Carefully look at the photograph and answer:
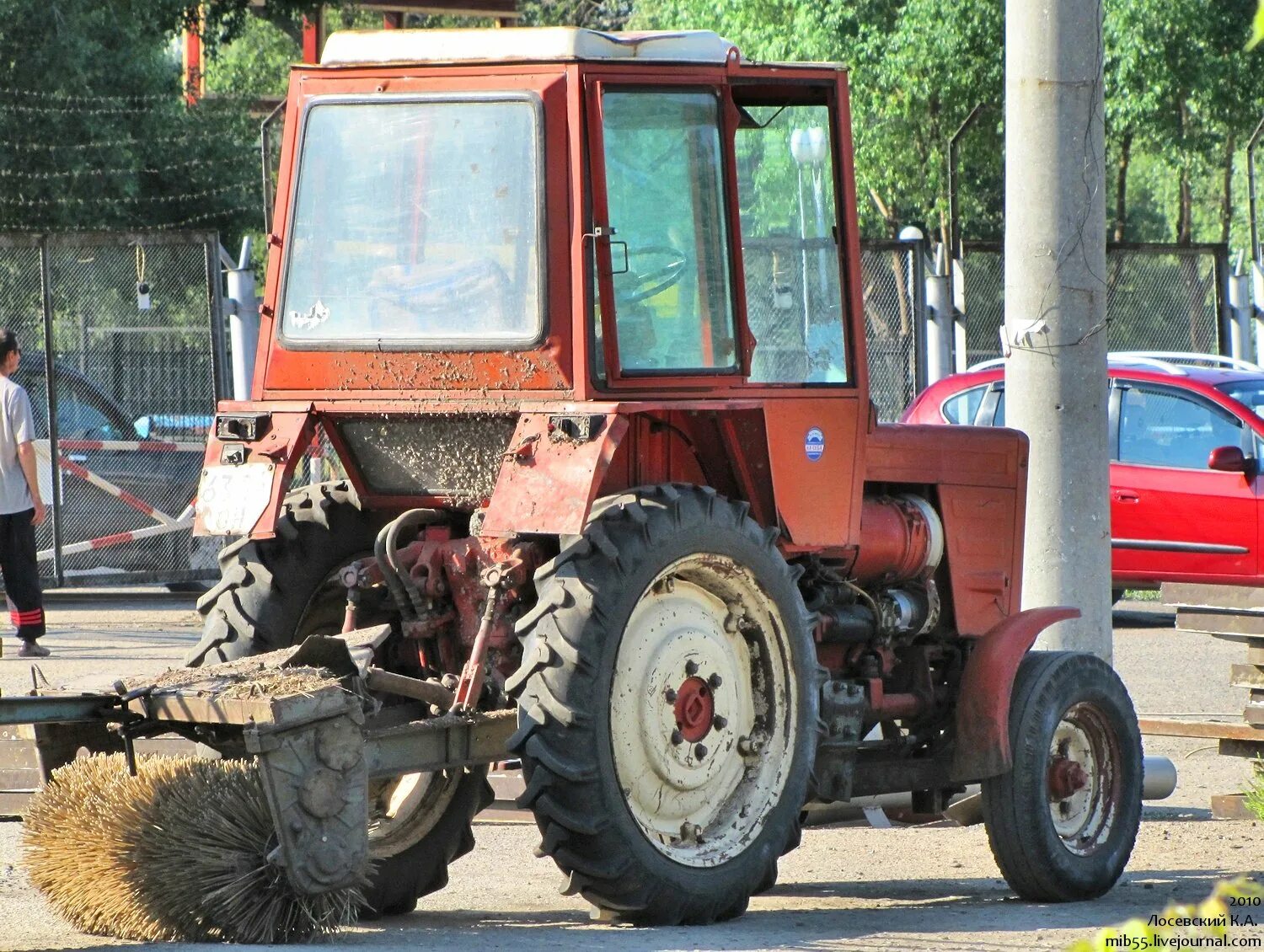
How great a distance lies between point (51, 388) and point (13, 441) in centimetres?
346

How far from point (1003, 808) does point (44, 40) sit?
20371mm

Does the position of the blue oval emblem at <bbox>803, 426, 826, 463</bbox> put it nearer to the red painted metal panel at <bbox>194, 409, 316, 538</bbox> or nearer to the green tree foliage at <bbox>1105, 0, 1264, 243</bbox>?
the red painted metal panel at <bbox>194, 409, 316, 538</bbox>

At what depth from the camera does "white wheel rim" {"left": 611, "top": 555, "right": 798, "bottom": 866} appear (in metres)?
5.68

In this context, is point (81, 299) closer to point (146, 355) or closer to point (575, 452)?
point (146, 355)

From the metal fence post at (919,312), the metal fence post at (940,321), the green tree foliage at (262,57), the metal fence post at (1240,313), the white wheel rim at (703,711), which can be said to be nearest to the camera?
the white wheel rim at (703,711)

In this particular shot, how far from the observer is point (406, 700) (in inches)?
233

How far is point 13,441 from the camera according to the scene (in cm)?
1216

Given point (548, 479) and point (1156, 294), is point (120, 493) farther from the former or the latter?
point (548, 479)

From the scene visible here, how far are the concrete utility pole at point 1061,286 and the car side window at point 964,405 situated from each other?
634 centimetres

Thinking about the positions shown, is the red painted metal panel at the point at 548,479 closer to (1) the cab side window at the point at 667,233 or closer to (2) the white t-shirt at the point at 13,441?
(1) the cab side window at the point at 667,233

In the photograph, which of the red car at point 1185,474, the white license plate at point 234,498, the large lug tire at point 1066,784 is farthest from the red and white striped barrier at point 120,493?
the large lug tire at point 1066,784

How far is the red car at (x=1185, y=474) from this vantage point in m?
13.4

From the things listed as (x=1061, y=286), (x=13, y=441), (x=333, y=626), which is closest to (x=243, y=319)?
(x=13, y=441)

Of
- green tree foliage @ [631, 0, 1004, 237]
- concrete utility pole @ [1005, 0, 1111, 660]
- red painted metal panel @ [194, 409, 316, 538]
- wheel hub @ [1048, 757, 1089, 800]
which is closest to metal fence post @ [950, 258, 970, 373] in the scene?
green tree foliage @ [631, 0, 1004, 237]
